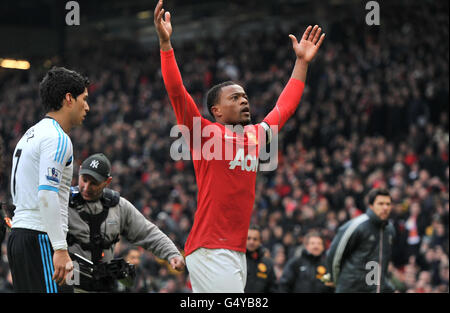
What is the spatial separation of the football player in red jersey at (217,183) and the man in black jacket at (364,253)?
12.2 ft

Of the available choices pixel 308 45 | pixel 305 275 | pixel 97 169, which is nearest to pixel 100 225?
pixel 97 169

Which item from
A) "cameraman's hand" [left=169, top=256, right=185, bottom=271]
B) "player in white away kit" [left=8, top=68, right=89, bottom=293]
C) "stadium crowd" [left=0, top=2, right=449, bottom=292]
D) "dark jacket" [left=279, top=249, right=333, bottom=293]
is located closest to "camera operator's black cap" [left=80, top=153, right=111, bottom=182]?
"cameraman's hand" [left=169, top=256, right=185, bottom=271]

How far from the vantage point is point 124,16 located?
31.8 m

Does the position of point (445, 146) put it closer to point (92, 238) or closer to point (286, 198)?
point (286, 198)

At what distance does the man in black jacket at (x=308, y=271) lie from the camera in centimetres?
959

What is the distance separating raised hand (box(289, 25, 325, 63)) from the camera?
5430 mm

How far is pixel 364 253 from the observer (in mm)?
Result: 8367

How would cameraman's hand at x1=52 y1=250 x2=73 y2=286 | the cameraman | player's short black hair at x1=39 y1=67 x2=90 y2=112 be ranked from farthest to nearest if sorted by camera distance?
the cameraman
player's short black hair at x1=39 y1=67 x2=90 y2=112
cameraman's hand at x1=52 y1=250 x2=73 y2=286

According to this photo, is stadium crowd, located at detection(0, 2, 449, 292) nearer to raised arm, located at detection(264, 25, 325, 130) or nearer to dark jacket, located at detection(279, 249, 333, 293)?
dark jacket, located at detection(279, 249, 333, 293)

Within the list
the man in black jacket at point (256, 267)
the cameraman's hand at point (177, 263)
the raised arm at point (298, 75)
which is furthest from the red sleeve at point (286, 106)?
the man in black jacket at point (256, 267)

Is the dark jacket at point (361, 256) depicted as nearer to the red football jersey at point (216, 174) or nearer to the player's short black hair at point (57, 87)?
the red football jersey at point (216, 174)

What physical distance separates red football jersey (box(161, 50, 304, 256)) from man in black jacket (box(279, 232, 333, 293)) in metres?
4.96

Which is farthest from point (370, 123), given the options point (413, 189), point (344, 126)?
point (413, 189)
